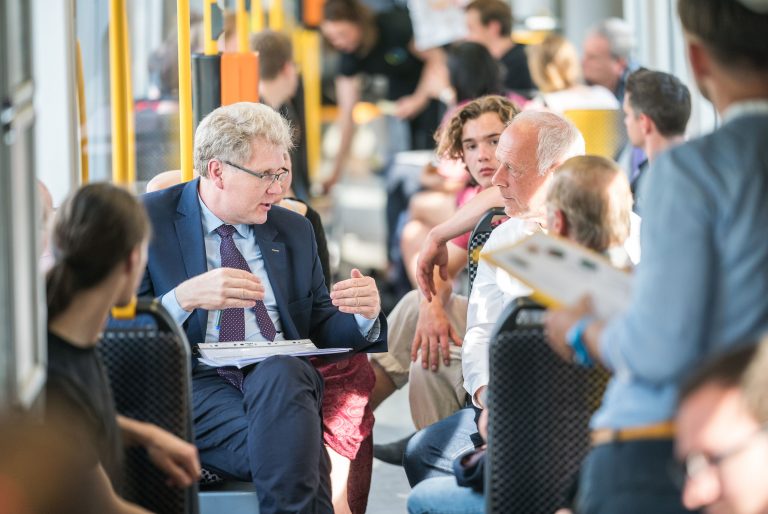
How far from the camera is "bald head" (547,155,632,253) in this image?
2.87 metres

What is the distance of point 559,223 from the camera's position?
2.89 m

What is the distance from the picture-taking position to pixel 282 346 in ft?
12.1

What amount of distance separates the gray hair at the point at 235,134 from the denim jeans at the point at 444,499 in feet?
3.55

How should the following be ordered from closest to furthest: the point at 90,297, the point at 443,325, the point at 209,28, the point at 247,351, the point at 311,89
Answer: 1. the point at 90,297
2. the point at 247,351
3. the point at 443,325
4. the point at 209,28
5. the point at 311,89

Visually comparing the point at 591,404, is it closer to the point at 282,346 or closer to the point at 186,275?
the point at 282,346

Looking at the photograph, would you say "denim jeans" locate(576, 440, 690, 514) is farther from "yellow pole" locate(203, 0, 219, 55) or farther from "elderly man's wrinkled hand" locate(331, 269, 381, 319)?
"yellow pole" locate(203, 0, 219, 55)

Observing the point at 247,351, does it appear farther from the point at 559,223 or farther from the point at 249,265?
the point at 559,223

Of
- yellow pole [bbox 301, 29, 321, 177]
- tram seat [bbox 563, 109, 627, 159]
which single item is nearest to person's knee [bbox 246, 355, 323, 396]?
tram seat [bbox 563, 109, 627, 159]

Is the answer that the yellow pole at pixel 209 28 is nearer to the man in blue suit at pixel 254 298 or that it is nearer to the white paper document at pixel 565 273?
the man in blue suit at pixel 254 298

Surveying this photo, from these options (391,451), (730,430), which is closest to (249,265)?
(391,451)

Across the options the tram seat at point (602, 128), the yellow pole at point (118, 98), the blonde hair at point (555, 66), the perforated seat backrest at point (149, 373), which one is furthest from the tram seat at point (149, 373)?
the blonde hair at point (555, 66)

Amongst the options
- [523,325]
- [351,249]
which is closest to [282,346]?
[523,325]

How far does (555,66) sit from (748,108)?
497cm

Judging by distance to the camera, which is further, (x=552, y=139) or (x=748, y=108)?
(x=552, y=139)
